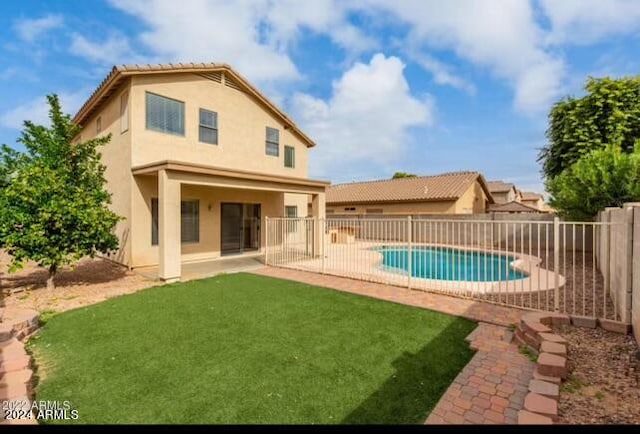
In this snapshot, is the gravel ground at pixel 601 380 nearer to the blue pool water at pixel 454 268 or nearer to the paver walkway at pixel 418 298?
the paver walkway at pixel 418 298

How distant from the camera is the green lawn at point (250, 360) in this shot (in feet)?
11.7

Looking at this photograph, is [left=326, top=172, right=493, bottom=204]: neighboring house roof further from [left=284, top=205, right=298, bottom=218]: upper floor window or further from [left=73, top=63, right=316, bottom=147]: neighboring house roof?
[left=73, top=63, right=316, bottom=147]: neighboring house roof

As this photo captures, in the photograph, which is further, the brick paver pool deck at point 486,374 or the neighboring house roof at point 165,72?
the neighboring house roof at point 165,72

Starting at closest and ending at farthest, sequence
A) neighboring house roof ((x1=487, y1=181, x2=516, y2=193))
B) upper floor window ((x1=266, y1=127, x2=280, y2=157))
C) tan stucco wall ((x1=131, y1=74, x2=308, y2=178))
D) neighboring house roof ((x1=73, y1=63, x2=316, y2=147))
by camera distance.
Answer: neighboring house roof ((x1=73, y1=63, x2=316, y2=147)) < tan stucco wall ((x1=131, y1=74, x2=308, y2=178)) < upper floor window ((x1=266, y1=127, x2=280, y2=157)) < neighboring house roof ((x1=487, y1=181, x2=516, y2=193))

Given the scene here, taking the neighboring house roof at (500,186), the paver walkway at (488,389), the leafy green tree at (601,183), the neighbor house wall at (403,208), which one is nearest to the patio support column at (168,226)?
the paver walkway at (488,389)

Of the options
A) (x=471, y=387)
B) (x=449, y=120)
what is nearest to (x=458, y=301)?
(x=471, y=387)

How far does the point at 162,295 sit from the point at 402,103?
19011 millimetres

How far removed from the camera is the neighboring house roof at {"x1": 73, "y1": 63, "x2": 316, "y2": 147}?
1145cm

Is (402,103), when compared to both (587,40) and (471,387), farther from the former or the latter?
(471,387)

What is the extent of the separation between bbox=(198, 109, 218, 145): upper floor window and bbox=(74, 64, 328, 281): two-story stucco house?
0.15 ft

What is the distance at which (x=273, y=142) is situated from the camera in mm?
17562

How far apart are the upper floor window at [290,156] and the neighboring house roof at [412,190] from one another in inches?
478

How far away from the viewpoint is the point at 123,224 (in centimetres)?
1243

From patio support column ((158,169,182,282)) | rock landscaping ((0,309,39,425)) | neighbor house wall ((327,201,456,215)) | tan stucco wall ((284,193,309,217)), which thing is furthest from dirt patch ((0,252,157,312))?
neighbor house wall ((327,201,456,215))
